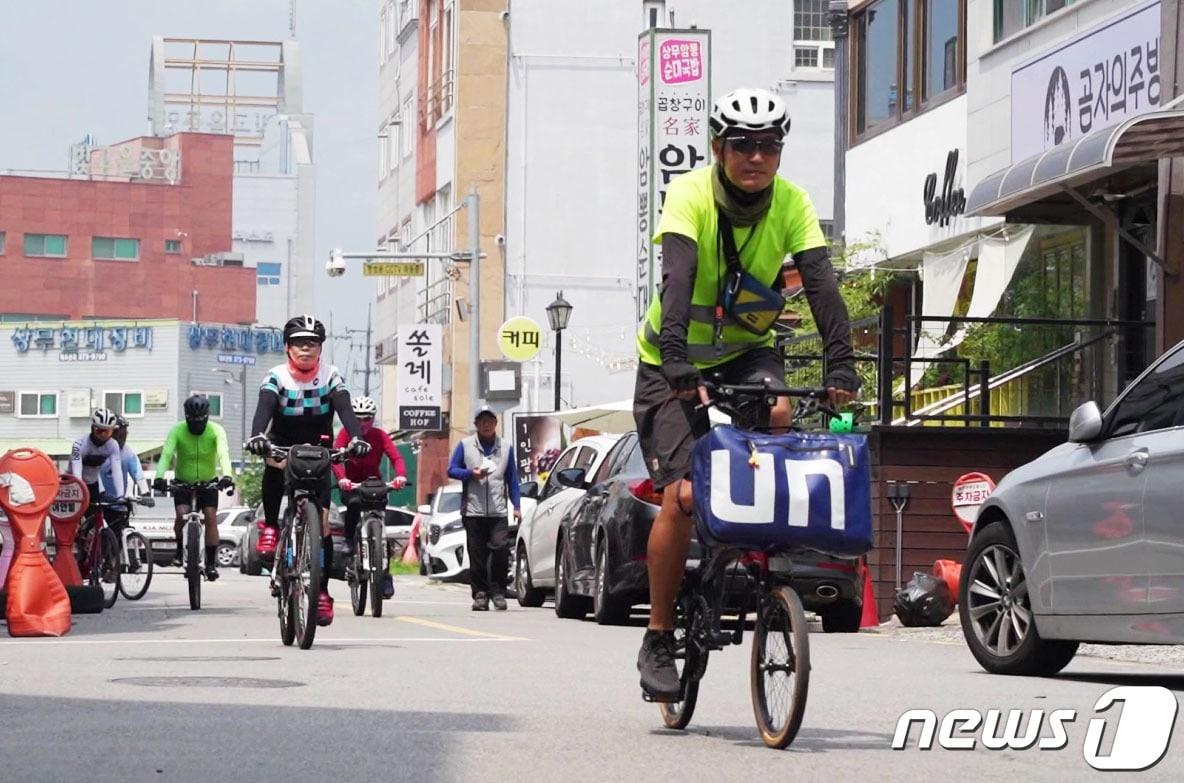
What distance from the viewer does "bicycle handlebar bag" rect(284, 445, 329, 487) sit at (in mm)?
13797

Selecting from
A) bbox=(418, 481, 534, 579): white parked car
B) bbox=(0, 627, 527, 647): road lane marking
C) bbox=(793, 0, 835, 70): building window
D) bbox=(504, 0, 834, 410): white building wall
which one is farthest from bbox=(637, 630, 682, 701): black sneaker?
bbox=(793, 0, 835, 70): building window

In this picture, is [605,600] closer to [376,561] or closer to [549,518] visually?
[376,561]

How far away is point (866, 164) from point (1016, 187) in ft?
30.9

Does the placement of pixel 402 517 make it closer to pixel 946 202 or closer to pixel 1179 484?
pixel 946 202

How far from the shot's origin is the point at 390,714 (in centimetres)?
927

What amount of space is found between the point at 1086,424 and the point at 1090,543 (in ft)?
1.79

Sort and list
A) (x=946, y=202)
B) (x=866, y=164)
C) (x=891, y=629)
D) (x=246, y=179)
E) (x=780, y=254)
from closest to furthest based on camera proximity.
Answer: (x=780, y=254), (x=891, y=629), (x=946, y=202), (x=866, y=164), (x=246, y=179)

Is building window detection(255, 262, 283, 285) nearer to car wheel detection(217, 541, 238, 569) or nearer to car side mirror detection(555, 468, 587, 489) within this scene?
car wheel detection(217, 541, 238, 569)

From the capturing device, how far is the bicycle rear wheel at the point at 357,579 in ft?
62.5

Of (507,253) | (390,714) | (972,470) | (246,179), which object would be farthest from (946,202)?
(246,179)

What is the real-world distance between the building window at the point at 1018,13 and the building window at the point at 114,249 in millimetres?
96445

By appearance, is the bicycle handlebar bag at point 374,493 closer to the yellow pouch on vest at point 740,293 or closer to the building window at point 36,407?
the yellow pouch on vest at point 740,293

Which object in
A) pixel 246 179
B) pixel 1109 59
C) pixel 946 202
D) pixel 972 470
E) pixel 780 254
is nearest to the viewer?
pixel 780 254

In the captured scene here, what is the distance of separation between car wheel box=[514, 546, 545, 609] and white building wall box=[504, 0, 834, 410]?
32.9 m
